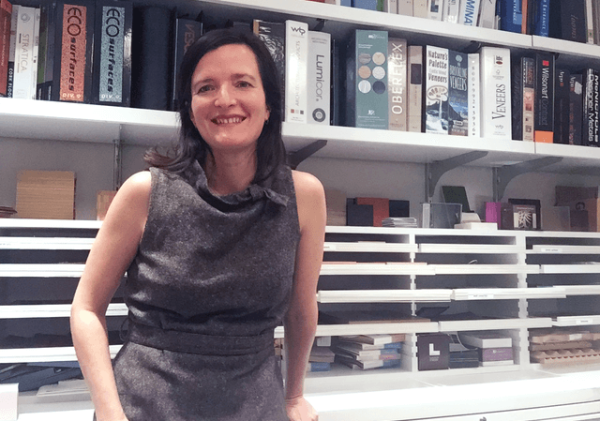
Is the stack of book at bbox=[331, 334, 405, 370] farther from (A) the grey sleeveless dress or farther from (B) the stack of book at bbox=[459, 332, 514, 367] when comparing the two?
(A) the grey sleeveless dress

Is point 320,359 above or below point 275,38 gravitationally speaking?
below

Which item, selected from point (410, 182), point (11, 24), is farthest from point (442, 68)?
point (11, 24)

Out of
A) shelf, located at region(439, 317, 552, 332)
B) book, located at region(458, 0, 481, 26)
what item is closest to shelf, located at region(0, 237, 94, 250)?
shelf, located at region(439, 317, 552, 332)

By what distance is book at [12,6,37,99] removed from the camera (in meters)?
1.18

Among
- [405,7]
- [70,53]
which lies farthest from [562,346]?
[70,53]

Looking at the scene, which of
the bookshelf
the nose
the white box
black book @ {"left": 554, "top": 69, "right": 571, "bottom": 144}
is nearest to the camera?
the nose

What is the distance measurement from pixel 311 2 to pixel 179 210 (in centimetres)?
80

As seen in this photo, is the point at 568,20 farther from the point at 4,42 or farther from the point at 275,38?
the point at 4,42

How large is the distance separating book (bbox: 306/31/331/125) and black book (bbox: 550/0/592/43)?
787mm

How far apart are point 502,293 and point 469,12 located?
0.85 metres

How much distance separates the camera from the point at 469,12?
154cm

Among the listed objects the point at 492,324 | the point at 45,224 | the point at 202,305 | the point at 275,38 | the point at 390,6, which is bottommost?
the point at 492,324

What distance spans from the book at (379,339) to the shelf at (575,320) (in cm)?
47

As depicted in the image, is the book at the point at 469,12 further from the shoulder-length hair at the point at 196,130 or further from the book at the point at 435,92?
the shoulder-length hair at the point at 196,130
